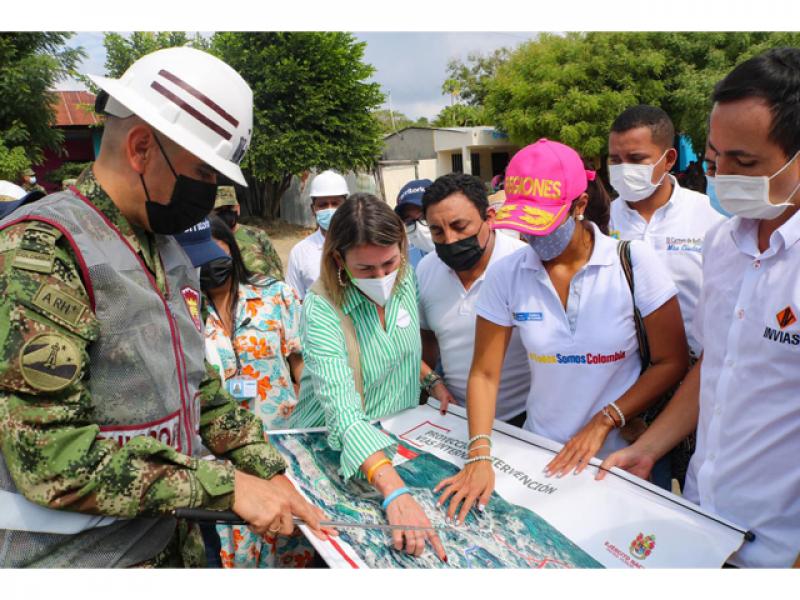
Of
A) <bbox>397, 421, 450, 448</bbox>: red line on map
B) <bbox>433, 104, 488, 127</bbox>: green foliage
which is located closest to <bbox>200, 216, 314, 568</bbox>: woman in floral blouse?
<bbox>397, 421, 450, 448</bbox>: red line on map

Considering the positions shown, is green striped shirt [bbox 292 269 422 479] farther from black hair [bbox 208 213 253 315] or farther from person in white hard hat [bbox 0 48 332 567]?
black hair [bbox 208 213 253 315]

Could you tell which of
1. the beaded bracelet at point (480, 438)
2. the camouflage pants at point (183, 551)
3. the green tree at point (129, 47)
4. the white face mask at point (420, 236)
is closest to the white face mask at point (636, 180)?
the white face mask at point (420, 236)

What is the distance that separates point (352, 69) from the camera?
21172 mm

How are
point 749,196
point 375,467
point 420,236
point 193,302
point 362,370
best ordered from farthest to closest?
point 420,236 → point 362,370 → point 375,467 → point 193,302 → point 749,196

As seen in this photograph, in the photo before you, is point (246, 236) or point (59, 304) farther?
point (246, 236)

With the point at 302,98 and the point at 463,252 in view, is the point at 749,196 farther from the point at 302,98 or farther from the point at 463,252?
the point at 302,98

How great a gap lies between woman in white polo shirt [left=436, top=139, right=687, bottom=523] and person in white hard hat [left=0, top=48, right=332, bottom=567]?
0.88 meters

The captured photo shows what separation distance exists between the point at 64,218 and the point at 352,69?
21.5 m

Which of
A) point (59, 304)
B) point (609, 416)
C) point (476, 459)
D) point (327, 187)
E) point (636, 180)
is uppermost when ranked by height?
point (327, 187)

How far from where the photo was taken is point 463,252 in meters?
2.73

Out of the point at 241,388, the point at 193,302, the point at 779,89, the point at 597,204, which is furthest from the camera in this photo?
the point at 597,204

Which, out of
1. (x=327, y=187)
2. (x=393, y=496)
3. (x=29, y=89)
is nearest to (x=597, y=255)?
(x=393, y=496)

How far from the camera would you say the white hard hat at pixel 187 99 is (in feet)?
4.66

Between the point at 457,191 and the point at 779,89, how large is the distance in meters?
1.48
